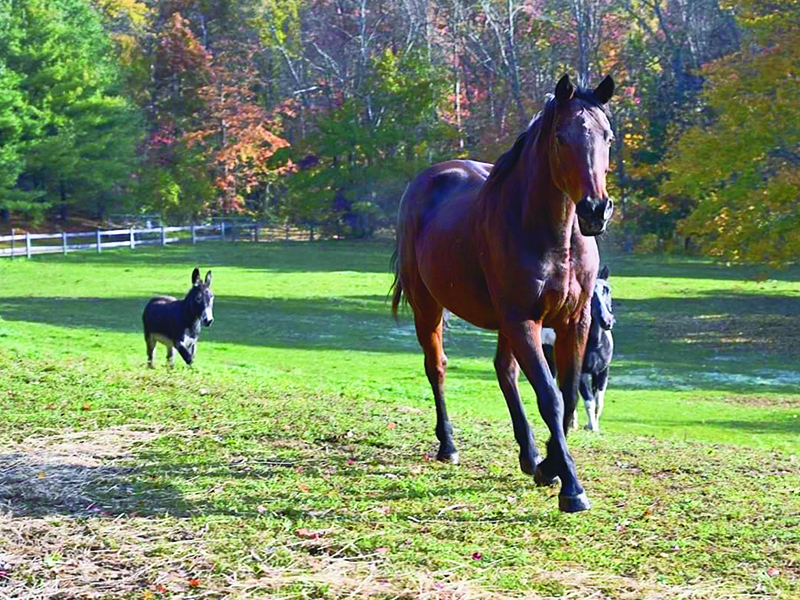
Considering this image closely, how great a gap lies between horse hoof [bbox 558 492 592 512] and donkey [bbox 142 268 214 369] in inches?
452

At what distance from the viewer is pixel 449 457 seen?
7.47 meters

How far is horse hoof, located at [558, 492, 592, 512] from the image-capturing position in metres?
5.93

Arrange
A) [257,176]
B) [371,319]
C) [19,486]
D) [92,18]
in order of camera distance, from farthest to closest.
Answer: [257,176] < [92,18] < [371,319] < [19,486]

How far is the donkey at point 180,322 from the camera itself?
17062mm

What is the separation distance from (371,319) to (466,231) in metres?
19.9

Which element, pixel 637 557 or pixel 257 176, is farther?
pixel 257 176

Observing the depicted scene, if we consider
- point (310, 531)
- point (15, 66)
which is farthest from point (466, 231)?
point (15, 66)

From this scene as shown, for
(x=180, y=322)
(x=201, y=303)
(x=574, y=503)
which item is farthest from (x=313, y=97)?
(x=574, y=503)

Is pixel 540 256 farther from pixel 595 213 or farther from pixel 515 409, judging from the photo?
pixel 515 409

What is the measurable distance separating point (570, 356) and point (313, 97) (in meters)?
57.3

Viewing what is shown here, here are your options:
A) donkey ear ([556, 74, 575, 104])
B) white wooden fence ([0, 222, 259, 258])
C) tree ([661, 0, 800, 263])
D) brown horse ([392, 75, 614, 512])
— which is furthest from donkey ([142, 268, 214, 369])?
white wooden fence ([0, 222, 259, 258])

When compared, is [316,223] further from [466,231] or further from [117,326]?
[466,231]

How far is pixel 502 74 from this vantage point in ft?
173

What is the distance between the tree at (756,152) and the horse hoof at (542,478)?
1929 centimetres
